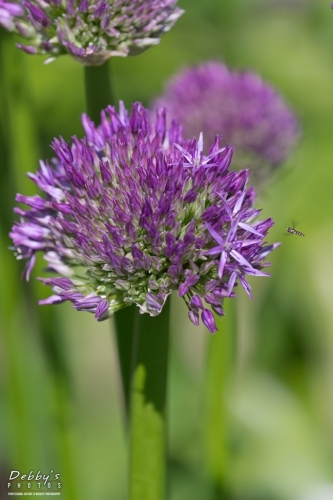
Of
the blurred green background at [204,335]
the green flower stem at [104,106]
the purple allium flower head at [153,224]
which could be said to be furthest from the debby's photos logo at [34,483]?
the purple allium flower head at [153,224]

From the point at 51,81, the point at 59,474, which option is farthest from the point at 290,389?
the point at 51,81

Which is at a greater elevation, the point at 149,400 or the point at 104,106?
the point at 104,106

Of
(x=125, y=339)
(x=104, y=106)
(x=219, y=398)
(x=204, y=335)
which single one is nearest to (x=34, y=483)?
(x=219, y=398)

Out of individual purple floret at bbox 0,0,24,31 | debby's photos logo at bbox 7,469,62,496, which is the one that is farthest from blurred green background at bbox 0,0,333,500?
individual purple floret at bbox 0,0,24,31

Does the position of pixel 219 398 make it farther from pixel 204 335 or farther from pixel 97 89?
pixel 204 335

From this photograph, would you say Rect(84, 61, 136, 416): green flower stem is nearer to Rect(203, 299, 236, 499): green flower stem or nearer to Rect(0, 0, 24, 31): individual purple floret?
Rect(0, 0, 24, 31): individual purple floret

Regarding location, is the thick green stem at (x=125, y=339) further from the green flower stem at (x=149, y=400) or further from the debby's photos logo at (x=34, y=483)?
the debby's photos logo at (x=34, y=483)

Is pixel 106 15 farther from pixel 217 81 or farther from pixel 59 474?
pixel 59 474
